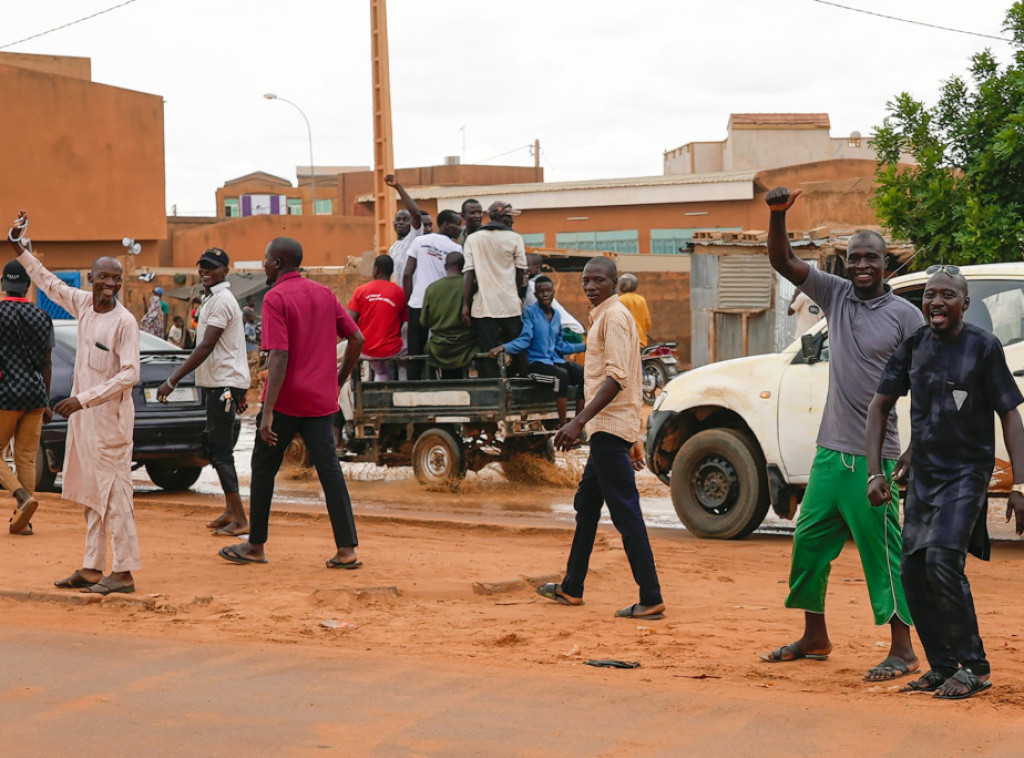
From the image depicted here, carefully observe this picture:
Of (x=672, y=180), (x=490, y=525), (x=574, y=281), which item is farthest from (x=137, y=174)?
(x=490, y=525)

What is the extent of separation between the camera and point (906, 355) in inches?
224

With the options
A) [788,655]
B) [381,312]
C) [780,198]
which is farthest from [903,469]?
[381,312]

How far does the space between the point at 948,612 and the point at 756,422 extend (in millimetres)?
4744

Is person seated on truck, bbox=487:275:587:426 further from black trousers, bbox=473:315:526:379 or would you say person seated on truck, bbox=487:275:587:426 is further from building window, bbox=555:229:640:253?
building window, bbox=555:229:640:253

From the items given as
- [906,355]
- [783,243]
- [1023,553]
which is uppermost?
[783,243]

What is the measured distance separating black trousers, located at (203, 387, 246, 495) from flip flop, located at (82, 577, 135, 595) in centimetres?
206

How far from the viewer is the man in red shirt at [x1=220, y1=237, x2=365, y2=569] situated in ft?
28.0

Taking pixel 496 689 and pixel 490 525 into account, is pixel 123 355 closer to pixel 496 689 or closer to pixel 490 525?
pixel 496 689

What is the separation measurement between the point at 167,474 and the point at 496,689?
8811 millimetres

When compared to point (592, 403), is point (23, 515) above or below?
below

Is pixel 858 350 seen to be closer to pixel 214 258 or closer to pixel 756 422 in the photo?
pixel 756 422

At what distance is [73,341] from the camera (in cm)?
1345

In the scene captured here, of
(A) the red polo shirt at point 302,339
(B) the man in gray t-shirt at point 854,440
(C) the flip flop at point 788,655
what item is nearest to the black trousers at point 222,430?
(A) the red polo shirt at point 302,339

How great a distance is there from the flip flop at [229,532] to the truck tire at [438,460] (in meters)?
3.01
